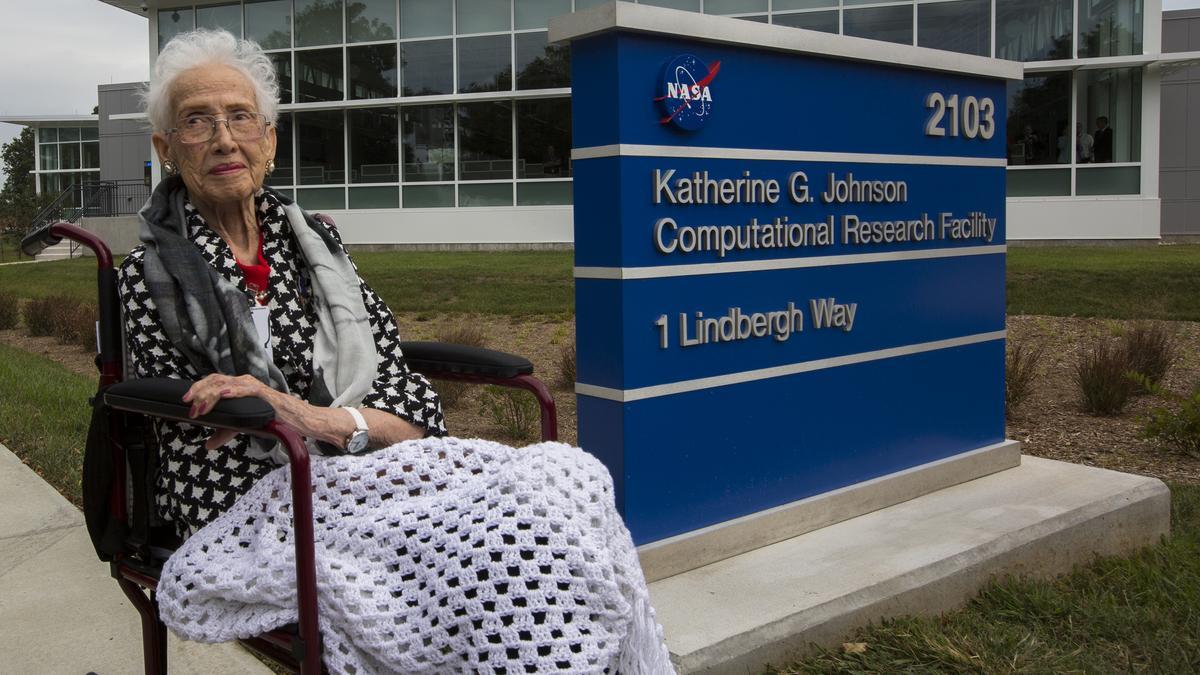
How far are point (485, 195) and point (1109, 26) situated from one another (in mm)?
12158

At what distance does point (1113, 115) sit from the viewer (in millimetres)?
20766

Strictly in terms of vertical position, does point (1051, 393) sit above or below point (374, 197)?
below

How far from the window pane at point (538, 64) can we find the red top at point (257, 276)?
20.1 metres

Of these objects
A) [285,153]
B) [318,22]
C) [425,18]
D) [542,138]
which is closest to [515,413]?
[542,138]

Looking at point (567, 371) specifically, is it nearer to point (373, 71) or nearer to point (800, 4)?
point (800, 4)

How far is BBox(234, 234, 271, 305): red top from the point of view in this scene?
8.98 feet

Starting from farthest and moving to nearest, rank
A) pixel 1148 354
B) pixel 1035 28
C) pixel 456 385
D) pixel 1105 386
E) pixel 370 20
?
pixel 370 20 → pixel 1035 28 → pixel 1148 354 → pixel 456 385 → pixel 1105 386

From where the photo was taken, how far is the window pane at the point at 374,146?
2405 cm

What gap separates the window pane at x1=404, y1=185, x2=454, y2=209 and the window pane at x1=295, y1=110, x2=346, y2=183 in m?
1.66

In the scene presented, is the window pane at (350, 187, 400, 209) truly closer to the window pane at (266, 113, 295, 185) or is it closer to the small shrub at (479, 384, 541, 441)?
the window pane at (266, 113, 295, 185)

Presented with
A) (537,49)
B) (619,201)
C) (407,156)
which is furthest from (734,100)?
(407,156)

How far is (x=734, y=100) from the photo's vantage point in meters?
3.78

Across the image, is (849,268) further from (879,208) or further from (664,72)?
(664,72)

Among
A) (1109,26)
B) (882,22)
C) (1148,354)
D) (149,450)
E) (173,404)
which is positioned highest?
(882,22)
